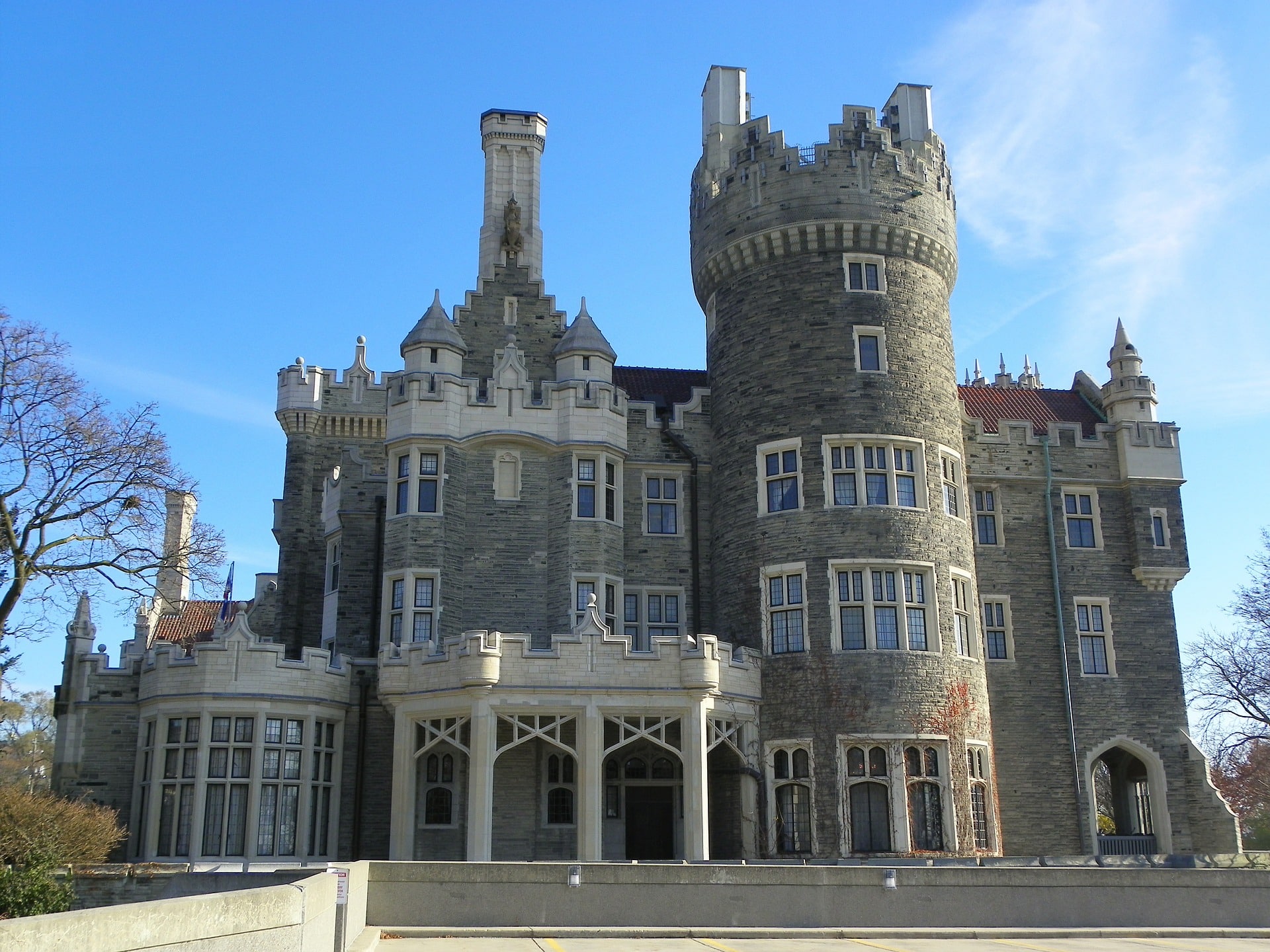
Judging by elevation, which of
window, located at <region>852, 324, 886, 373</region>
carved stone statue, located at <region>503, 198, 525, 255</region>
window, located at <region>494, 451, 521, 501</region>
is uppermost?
carved stone statue, located at <region>503, 198, 525, 255</region>

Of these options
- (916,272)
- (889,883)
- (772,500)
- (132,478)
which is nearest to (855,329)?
(916,272)

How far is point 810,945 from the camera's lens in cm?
1673

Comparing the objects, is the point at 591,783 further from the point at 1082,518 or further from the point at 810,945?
the point at 1082,518

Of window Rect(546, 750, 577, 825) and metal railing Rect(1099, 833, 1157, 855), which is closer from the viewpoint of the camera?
window Rect(546, 750, 577, 825)

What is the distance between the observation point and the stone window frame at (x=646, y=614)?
2889 cm

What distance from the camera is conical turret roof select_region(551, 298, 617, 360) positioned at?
2923 cm

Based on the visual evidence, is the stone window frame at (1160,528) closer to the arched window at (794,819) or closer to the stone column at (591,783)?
the arched window at (794,819)

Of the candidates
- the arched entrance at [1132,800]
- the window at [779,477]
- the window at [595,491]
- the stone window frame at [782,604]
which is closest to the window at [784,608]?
the stone window frame at [782,604]

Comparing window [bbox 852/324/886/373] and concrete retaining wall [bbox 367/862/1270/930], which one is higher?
window [bbox 852/324/886/373]

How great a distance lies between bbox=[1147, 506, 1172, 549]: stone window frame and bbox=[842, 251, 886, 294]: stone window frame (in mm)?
9155

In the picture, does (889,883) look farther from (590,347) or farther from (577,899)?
(590,347)

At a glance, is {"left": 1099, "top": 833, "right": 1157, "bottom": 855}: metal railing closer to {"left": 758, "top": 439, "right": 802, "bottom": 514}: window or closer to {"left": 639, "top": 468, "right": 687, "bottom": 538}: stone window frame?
{"left": 758, "top": 439, "right": 802, "bottom": 514}: window

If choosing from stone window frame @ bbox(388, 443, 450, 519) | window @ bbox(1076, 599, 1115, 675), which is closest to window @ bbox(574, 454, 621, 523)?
stone window frame @ bbox(388, 443, 450, 519)

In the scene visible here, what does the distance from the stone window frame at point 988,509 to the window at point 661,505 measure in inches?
294
